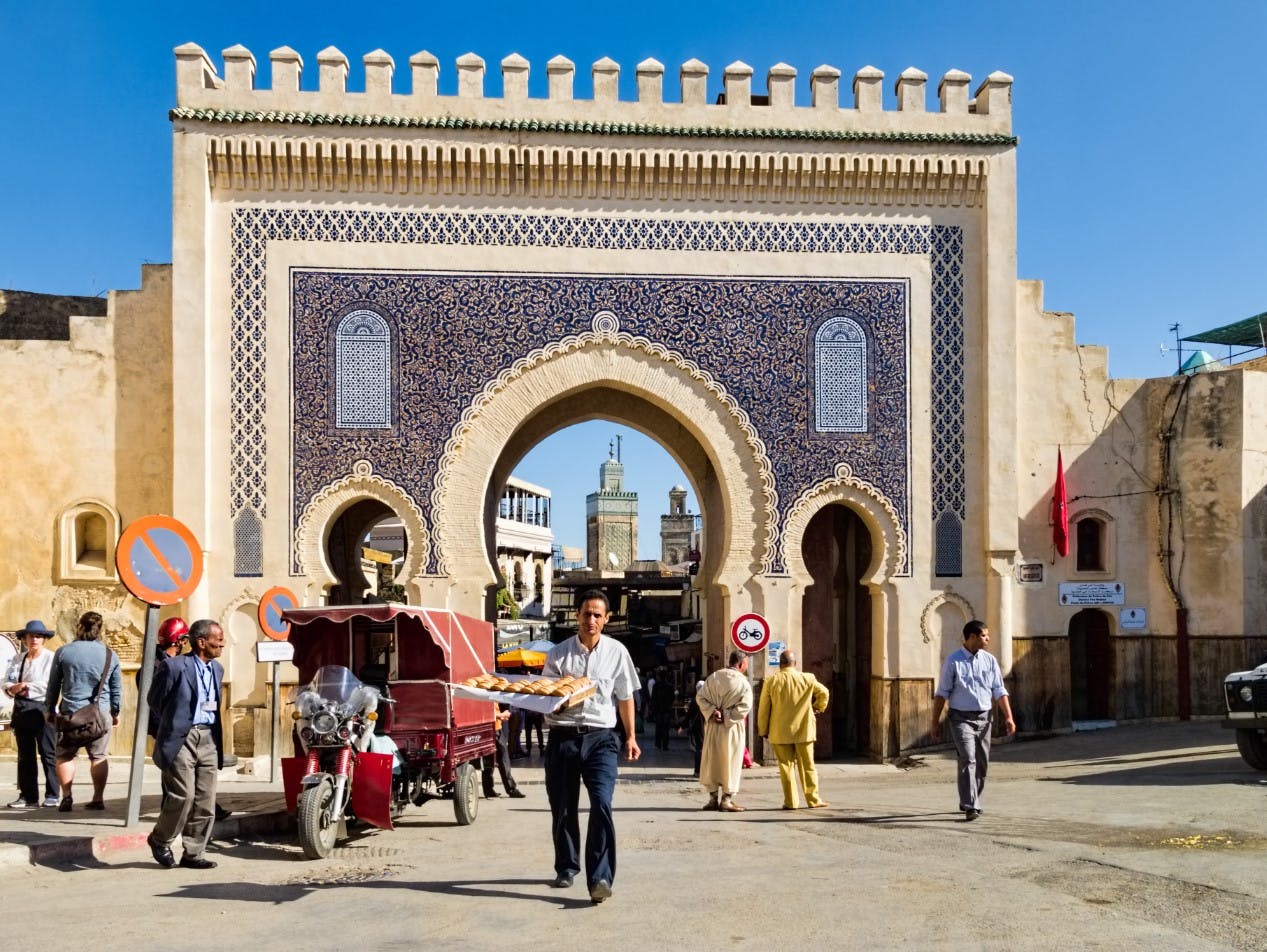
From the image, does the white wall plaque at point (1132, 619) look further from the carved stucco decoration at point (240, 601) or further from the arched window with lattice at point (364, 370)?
the carved stucco decoration at point (240, 601)

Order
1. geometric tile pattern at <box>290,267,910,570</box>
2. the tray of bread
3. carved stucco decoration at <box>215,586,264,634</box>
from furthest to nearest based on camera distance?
geometric tile pattern at <box>290,267,910,570</box>, carved stucco decoration at <box>215,586,264,634</box>, the tray of bread

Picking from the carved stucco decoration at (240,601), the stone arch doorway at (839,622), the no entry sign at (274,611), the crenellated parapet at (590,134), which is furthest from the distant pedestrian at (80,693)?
the stone arch doorway at (839,622)

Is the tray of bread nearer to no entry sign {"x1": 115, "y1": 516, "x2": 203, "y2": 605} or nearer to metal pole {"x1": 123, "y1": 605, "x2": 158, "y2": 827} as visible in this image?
metal pole {"x1": 123, "y1": 605, "x2": 158, "y2": 827}

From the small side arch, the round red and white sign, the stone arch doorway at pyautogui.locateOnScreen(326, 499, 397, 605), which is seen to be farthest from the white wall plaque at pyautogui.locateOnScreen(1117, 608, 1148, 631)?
the small side arch

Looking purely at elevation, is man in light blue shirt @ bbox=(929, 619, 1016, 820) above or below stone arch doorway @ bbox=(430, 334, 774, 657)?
below

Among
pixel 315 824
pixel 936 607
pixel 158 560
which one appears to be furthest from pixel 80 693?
pixel 936 607

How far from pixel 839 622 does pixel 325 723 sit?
11.3 m

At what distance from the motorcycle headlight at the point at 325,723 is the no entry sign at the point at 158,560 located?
1.10m

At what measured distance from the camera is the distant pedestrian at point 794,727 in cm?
1002

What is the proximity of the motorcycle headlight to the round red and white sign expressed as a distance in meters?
6.89

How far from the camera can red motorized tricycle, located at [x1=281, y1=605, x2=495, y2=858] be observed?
753cm

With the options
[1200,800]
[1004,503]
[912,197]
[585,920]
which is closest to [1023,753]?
[1004,503]

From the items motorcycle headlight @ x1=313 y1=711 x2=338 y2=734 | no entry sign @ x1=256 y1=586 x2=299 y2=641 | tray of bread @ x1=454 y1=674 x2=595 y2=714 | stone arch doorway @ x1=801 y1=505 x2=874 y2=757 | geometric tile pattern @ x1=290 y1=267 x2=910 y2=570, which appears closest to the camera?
tray of bread @ x1=454 y1=674 x2=595 y2=714

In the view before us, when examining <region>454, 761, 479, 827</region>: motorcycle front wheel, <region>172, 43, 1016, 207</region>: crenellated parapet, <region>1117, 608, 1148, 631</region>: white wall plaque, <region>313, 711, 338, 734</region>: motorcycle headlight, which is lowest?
<region>454, 761, 479, 827</region>: motorcycle front wheel
